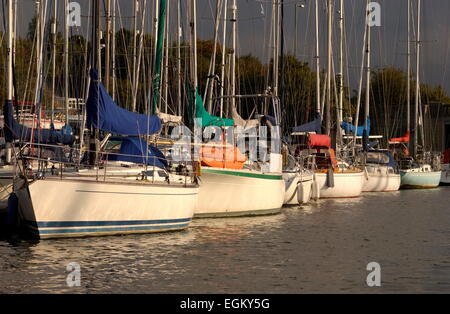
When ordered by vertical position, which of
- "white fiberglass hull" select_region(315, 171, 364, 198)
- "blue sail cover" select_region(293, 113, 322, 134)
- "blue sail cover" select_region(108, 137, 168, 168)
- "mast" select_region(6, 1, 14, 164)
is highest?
"mast" select_region(6, 1, 14, 164)

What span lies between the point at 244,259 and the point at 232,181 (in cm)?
812

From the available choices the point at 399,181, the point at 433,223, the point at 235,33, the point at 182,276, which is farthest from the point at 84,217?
the point at 399,181

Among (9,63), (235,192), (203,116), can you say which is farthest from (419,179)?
(9,63)

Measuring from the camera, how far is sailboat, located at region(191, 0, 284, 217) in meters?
30.4

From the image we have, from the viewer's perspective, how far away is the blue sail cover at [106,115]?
25.4 metres

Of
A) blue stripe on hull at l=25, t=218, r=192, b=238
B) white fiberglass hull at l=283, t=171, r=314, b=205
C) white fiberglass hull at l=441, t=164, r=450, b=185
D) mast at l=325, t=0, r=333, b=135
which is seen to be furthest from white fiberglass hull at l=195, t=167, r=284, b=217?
white fiberglass hull at l=441, t=164, r=450, b=185

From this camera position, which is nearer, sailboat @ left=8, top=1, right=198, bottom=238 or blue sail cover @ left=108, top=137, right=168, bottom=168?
sailboat @ left=8, top=1, right=198, bottom=238

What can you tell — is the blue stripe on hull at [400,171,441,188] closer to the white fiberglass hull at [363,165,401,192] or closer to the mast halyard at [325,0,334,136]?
the white fiberglass hull at [363,165,401,192]

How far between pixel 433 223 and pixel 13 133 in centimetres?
1694

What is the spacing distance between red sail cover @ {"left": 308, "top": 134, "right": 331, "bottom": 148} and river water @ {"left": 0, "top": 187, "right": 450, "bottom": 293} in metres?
11.0

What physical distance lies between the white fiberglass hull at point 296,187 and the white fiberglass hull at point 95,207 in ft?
41.4

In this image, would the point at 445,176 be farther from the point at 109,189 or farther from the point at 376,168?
the point at 109,189

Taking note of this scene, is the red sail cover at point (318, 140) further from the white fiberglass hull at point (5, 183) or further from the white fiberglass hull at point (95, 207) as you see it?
the white fiberglass hull at point (5, 183)

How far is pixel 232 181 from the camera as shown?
101 ft
